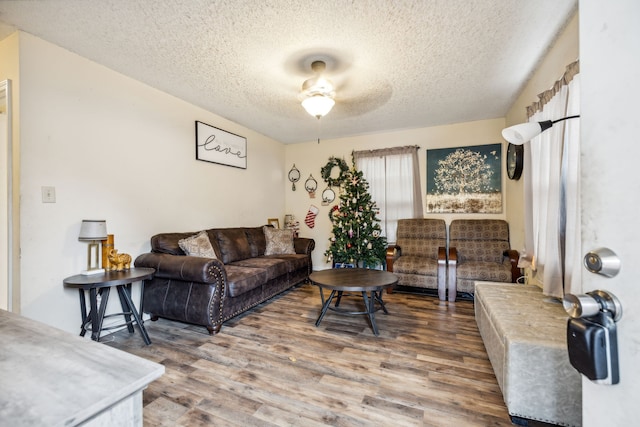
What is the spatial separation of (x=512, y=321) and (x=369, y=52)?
2242 mm

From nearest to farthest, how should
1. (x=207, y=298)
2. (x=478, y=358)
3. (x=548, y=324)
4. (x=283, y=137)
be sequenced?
1. (x=548, y=324)
2. (x=478, y=358)
3. (x=207, y=298)
4. (x=283, y=137)

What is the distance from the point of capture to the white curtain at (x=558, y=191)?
69.6 inches

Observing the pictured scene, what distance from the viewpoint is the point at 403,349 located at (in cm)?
221

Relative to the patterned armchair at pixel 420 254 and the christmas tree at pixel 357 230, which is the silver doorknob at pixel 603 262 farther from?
the christmas tree at pixel 357 230

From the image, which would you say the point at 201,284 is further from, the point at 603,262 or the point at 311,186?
the point at 311,186

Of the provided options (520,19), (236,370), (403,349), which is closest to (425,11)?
(520,19)

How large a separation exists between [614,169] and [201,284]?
2698 millimetres

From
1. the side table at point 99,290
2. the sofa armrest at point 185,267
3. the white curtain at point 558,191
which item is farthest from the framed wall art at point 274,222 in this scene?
the white curtain at point 558,191

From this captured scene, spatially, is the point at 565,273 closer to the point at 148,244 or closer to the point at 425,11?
the point at 425,11

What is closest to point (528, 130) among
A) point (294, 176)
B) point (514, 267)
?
point (514, 267)

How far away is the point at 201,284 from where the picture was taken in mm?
2523

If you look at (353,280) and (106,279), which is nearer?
(106,279)

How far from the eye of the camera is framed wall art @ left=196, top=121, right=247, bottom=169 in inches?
139

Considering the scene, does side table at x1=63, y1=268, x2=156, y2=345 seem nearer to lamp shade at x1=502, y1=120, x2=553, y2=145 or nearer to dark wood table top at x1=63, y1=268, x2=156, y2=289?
dark wood table top at x1=63, y1=268, x2=156, y2=289
